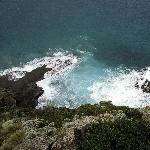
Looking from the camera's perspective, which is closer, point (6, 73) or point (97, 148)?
point (97, 148)

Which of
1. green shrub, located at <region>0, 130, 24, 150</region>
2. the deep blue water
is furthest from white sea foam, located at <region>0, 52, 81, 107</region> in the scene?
green shrub, located at <region>0, 130, 24, 150</region>

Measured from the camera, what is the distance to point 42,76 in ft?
201

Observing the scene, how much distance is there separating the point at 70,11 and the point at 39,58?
15764 mm

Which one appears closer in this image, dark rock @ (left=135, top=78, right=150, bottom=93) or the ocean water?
dark rock @ (left=135, top=78, right=150, bottom=93)

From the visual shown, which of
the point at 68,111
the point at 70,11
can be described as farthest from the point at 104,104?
the point at 70,11

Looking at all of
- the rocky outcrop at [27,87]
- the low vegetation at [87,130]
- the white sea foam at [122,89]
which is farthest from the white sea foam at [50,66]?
the low vegetation at [87,130]

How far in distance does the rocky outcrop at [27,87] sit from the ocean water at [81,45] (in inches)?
49.2

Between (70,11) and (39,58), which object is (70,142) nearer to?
(39,58)

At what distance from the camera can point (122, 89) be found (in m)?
57.5

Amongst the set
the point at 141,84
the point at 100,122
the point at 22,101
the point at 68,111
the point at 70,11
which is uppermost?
the point at 70,11

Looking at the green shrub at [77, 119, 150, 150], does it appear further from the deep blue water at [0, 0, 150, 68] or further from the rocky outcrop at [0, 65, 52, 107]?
the deep blue water at [0, 0, 150, 68]

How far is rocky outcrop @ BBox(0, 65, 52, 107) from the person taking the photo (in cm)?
5123

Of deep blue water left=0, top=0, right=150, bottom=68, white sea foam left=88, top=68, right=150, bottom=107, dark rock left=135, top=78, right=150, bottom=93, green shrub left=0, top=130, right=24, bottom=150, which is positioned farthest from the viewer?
deep blue water left=0, top=0, right=150, bottom=68

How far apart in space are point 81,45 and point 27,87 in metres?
17.9
